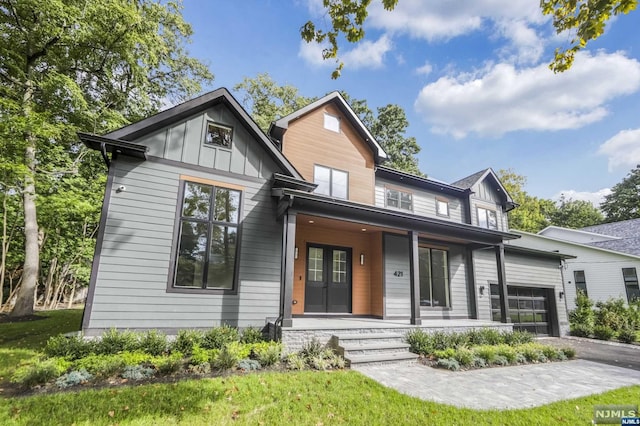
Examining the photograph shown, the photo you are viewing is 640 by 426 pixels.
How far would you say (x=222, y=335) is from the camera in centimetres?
604

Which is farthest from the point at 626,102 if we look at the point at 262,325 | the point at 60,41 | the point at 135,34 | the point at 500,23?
the point at 60,41

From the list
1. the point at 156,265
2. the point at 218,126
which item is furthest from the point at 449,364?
the point at 218,126

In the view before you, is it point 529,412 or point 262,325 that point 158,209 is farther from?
point 529,412

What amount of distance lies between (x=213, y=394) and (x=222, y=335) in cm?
188

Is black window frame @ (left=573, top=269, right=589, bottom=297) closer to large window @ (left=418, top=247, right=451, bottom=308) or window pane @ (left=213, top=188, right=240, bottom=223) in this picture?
large window @ (left=418, top=247, right=451, bottom=308)

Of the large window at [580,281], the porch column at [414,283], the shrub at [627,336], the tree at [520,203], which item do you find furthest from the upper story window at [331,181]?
the tree at [520,203]

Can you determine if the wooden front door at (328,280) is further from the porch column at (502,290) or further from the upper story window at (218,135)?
the porch column at (502,290)

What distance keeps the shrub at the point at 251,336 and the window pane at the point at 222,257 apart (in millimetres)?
1090

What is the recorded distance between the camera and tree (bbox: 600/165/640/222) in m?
33.3

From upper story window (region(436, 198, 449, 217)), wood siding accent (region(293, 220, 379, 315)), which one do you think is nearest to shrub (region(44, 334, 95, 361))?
wood siding accent (region(293, 220, 379, 315))

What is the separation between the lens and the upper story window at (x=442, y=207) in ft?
41.9

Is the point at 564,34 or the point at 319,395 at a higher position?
the point at 564,34

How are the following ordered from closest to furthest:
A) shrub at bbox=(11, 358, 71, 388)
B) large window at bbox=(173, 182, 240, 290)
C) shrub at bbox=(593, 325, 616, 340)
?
shrub at bbox=(11, 358, 71, 388) < large window at bbox=(173, 182, 240, 290) < shrub at bbox=(593, 325, 616, 340)

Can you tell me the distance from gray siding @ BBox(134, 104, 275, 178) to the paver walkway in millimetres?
5406
